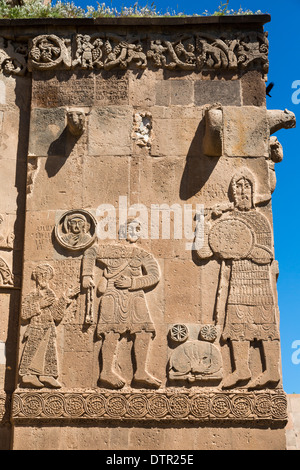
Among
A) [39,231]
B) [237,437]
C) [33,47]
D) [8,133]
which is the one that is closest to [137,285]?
[39,231]

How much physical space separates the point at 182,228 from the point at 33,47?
388cm

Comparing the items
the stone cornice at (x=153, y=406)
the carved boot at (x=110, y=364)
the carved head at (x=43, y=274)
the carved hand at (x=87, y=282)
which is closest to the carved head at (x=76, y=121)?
the carved head at (x=43, y=274)

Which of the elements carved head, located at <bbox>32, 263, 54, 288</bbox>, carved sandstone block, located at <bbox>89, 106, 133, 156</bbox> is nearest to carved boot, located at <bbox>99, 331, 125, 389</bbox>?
carved head, located at <bbox>32, 263, 54, 288</bbox>

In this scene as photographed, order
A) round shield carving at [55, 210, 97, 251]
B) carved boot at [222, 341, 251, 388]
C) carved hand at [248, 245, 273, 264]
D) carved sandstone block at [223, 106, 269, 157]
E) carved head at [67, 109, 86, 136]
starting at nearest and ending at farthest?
carved boot at [222, 341, 251, 388]
carved hand at [248, 245, 273, 264]
round shield carving at [55, 210, 97, 251]
carved head at [67, 109, 86, 136]
carved sandstone block at [223, 106, 269, 157]

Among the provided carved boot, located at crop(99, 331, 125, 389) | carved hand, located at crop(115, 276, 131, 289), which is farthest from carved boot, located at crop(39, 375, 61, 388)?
carved hand, located at crop(115, 276, 131, 289)

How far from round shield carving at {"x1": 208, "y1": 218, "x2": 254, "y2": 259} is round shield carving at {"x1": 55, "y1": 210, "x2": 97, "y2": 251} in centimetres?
181

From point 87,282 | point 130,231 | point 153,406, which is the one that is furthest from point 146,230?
point 153,406

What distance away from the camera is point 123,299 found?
11.0m

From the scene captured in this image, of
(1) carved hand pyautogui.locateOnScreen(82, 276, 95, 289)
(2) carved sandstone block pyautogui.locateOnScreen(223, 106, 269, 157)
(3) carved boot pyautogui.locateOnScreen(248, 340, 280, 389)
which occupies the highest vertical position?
(2) carved sandstone block pyautogui.locateOnScreen(223, 106, 269, 157)

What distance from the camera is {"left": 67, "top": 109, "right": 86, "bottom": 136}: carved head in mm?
11555

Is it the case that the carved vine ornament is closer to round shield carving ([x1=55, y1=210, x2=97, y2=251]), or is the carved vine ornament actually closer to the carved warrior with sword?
the carved warrior with sword

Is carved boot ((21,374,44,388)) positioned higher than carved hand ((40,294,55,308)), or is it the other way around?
carved hand ((40,294,55,308))

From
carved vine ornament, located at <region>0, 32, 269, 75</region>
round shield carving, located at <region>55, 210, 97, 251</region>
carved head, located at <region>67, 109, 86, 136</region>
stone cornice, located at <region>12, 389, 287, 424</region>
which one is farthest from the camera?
carved vine ornament, located at <region>0, 32, 269, 75</region>

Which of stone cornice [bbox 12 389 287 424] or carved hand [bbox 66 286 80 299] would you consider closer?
stone cornice [bbox 12 389 287 424]
